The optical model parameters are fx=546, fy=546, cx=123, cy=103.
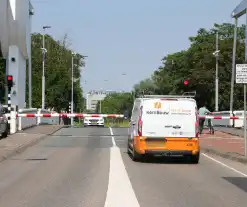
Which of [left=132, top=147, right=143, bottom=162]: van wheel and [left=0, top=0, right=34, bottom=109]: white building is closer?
[left=132, top=147, right=143, bottom=162]: van wheel

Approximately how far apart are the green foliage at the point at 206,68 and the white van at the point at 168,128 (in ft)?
162

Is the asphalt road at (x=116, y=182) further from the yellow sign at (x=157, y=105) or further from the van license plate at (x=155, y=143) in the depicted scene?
the yellow sign at (x=157, y=105)

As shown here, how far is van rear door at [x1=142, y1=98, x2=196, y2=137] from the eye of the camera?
53.2 ft

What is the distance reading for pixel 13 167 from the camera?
48.7 feet

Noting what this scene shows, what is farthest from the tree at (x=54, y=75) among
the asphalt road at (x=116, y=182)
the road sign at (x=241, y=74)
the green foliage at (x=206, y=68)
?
the road sign at (x=241, y=74)

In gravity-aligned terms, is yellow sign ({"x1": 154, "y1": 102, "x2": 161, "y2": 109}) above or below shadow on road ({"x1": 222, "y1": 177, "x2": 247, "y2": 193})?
above

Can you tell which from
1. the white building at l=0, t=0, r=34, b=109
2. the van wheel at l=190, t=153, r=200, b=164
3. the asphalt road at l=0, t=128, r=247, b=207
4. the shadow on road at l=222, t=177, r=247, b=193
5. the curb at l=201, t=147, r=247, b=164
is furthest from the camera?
the white building at l=0, t=0, r=34, b=109

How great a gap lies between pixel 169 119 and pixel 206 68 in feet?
183

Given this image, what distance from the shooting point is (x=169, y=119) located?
16.2 metres

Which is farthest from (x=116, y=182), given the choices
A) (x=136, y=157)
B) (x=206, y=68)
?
(x=206, y=68)

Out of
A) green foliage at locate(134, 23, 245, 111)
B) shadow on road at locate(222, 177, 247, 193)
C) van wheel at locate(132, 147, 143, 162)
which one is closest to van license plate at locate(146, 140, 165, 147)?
van wheel at locate(132, 147, 143, 162)

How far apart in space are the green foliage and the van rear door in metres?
49.5

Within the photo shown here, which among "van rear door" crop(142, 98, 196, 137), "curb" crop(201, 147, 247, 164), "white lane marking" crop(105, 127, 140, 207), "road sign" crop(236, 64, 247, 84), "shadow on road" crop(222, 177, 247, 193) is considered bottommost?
"curb" crop(201, 147, 247, 164)

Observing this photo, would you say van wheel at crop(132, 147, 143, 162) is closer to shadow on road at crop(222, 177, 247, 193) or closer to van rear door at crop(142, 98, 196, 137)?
van rear door at crop(142, 98, 196, 137)
